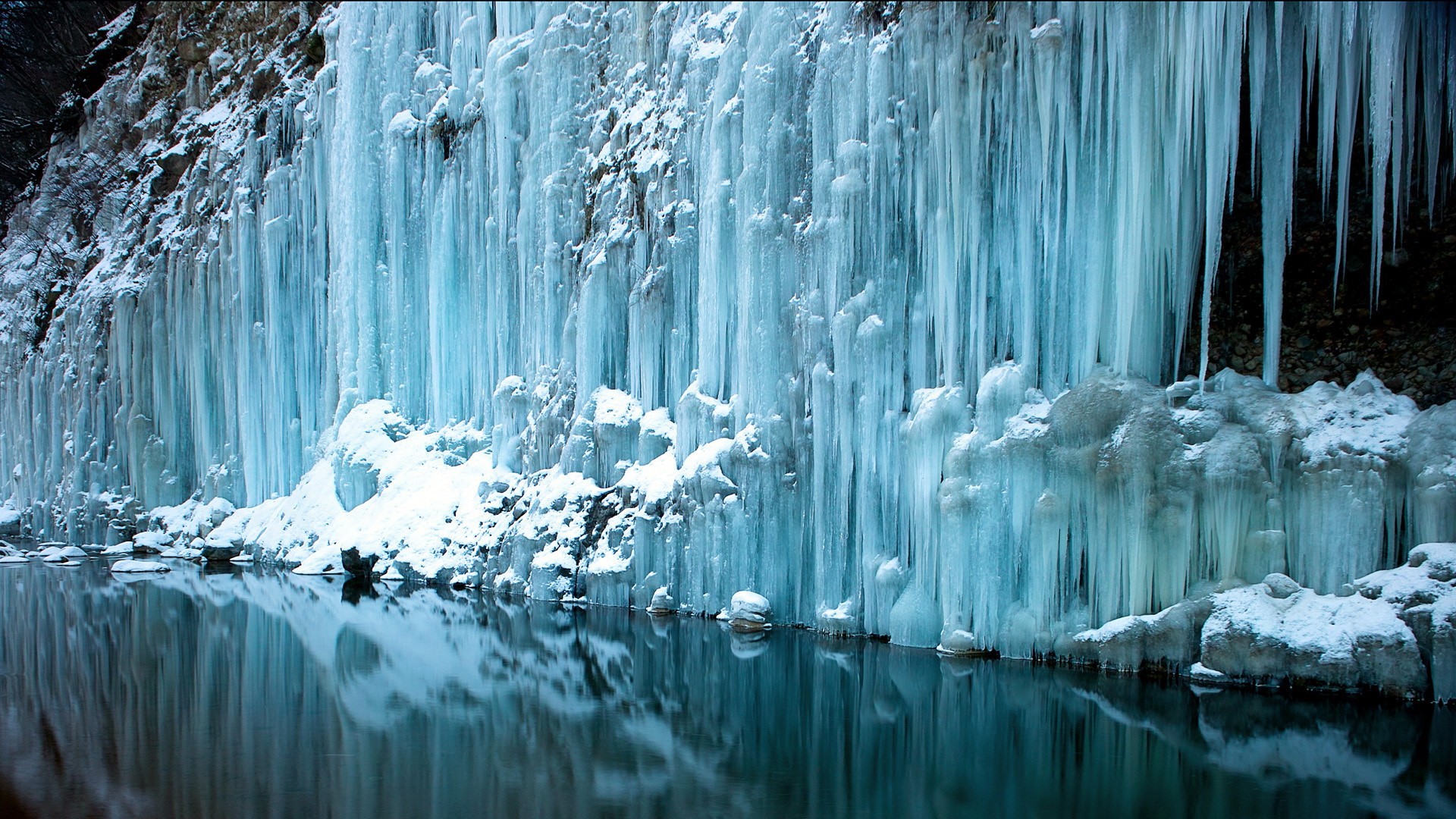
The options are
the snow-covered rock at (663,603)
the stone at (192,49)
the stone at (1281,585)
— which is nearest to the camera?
the stone at (1281,585)

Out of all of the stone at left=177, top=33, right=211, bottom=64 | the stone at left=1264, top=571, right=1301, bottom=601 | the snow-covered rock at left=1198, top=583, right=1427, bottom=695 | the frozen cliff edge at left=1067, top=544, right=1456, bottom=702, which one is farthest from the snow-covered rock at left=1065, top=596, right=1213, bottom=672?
the stone at left=177, top=33, right=211, bottom=64

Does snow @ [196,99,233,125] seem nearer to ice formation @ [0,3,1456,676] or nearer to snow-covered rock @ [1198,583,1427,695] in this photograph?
ice formation @ [0,3,1456,676]

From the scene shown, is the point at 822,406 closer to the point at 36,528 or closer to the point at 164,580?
the point at 164,580

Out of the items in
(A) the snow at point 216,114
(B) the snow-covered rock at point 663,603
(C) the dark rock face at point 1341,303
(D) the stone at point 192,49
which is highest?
(D) the stone at point 192,49

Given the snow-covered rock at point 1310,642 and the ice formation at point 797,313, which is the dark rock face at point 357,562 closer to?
the ice formation at point 797,313

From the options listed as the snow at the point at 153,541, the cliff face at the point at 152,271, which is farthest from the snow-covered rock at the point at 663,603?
the snow at the point at 153,541

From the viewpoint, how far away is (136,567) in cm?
2275

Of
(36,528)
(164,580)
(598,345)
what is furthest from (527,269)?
(36,528)

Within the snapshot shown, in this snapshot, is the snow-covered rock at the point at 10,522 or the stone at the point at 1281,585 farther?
the snow-covered rock at the point at 10,522

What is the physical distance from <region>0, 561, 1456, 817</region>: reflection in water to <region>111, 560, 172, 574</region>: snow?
985 cm

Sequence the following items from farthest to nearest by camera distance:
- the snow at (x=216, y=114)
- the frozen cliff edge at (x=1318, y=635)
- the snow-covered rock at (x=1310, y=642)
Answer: the snow at (x=216, y=114) < the snow-covered rock at (x=1310, y=642) < the frozen cliff edge at (x=1318, y=635)

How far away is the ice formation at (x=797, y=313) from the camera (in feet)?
32.7

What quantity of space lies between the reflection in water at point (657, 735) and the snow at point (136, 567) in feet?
32.3

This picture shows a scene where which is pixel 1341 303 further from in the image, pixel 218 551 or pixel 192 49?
pixel 192 49
